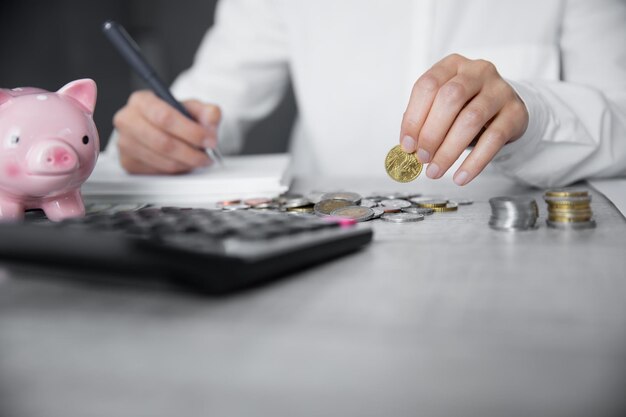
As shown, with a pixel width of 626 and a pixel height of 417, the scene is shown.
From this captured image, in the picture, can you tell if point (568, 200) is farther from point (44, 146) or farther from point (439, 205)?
point (44, 146)

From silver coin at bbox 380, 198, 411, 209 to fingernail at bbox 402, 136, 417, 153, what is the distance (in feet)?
0.20

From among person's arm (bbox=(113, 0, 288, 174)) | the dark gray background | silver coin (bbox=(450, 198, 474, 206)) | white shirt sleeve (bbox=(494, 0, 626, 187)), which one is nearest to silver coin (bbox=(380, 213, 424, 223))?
silver coin (bbox=(450, 198, 474, 206))

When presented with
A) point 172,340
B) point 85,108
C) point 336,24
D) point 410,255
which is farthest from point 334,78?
point 172,340

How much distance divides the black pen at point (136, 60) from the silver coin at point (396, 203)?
34 centimetres

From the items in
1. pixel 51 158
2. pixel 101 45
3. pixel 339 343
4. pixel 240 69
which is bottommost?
pixel 339 343

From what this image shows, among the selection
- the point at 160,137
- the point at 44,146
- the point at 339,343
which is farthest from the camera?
the point at 160,137

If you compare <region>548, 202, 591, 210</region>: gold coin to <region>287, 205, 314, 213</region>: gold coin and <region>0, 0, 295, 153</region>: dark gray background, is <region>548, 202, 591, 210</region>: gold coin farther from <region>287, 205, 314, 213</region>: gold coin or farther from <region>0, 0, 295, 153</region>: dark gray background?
<region>0, 0, 295, 153</region>: dark gray background

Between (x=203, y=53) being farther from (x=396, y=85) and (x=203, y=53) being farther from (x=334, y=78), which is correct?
(x=396, y=85)

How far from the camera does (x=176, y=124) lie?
876 mm

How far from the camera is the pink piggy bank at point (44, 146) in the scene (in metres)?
0.50

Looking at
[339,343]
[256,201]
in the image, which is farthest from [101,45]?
[339,343]

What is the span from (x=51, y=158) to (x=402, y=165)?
0.34 metres

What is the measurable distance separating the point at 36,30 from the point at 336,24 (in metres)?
1.04

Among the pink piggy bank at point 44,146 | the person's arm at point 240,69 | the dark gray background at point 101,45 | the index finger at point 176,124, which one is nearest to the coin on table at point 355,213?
the pink piggy bank at point 44,146
